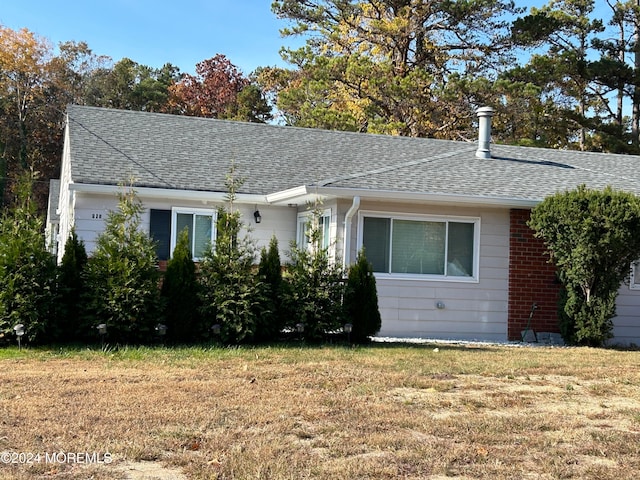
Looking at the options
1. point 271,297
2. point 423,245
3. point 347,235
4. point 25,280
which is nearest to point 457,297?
point 423,245

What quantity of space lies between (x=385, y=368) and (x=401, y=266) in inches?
172

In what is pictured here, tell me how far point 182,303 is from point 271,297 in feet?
4.31

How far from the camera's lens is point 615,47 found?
31875 mm

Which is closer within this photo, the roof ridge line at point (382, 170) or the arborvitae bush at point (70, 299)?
the arborvitae bush at point (70, 299)

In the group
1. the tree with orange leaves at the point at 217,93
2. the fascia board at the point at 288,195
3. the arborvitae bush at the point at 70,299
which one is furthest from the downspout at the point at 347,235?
the tree with orange leaves at the point at 217,93

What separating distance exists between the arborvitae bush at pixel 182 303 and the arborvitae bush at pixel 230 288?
0.51ft

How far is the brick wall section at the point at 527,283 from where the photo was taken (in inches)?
522

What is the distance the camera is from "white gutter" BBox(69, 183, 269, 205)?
13.1 meters

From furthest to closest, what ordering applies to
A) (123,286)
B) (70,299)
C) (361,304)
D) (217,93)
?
(217,93), (361,304), (70,299), (123,286)

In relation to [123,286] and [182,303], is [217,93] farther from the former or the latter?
[123,286]

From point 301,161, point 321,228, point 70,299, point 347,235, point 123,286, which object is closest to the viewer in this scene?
point 123,286

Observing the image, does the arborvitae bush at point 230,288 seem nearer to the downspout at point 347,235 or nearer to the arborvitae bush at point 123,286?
the arborvitae bush at point 123,286

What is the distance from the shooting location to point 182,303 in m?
10.6

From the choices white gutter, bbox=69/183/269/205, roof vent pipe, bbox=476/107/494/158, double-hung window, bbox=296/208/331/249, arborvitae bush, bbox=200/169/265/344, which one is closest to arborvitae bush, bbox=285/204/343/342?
arborvitae bush, bbox=200/169/265/344
